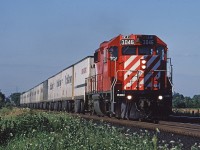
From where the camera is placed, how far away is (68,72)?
3778cm

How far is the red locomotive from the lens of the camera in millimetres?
18312

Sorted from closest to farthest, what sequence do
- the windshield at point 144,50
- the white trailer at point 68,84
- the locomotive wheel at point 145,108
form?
the locomotive wheel at point 145,108 → the windshield at point 144,50 → the white trailer at point 68,84

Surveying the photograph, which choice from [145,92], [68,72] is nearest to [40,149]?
[145,92]

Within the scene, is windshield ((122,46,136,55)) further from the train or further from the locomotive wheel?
the locomotive wheel

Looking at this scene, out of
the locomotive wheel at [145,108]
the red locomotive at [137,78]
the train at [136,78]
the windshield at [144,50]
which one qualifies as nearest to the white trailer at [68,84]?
the train at [136,78]

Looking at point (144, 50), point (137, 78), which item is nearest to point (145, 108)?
point (137, 78)

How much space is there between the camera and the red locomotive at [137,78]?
60.1 feet

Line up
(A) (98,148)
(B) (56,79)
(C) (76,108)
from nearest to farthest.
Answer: (A) (98,148)
(C) (76,108)
(B) (56,79)

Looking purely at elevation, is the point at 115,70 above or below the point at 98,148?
above

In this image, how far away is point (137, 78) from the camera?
61.0ft

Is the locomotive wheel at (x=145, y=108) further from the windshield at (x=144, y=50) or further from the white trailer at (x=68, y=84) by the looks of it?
the white trailer at (x=68, y=84)

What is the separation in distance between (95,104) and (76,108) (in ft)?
28.7

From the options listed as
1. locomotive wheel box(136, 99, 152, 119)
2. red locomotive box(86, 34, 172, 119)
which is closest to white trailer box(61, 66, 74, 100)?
red locomotive box(86, 34, 172, 119)

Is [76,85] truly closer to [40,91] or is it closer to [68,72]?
[68,72]
